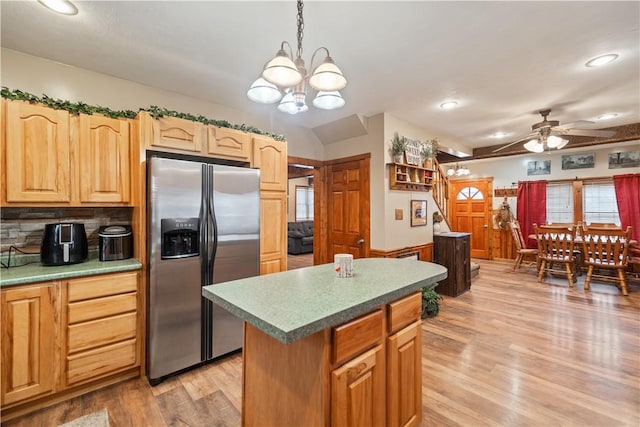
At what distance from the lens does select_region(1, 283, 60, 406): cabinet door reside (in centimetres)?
178

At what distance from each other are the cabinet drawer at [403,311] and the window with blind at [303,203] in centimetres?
Answer: 841

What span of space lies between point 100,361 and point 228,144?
6.77 ft

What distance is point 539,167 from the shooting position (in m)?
6.50

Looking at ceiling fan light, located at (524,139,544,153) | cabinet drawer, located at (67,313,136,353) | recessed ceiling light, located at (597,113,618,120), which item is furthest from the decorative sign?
cabinet drawer, located at (67,313,136,353)

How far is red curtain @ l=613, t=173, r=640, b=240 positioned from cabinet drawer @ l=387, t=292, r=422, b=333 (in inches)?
252

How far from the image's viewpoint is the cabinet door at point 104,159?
7.23 feet

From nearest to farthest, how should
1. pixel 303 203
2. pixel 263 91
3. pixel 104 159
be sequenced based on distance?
pixel 263 91
pixel 104 159
pixel 303 203

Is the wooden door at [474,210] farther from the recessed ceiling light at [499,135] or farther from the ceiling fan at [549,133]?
the ceiling fan at [549,133]

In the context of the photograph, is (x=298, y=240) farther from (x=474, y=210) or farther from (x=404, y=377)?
(x=404, y=377)

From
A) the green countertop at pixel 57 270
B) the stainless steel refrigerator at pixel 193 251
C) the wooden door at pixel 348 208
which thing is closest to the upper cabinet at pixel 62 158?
the stainless steel refrigerator at pixel 193 251

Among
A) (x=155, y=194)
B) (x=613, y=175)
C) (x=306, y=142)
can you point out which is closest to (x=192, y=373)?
(x=155, y=194)

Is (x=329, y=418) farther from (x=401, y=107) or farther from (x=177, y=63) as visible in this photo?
(x=401, y=107)

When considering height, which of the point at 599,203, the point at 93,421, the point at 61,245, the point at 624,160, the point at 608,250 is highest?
the point at 624,160

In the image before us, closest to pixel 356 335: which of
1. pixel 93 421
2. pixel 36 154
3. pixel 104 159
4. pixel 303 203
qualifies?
pixel 93 421
